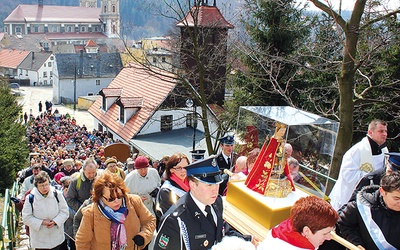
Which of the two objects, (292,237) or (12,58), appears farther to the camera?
(12,58)

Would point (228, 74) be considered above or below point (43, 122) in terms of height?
above

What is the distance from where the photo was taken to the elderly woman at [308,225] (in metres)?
3.28

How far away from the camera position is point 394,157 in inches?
185

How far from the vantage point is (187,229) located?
3768 millimetres

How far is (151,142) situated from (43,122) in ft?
37.1

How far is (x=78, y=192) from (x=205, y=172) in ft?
10.1

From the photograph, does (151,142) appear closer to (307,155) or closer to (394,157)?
(307,155)

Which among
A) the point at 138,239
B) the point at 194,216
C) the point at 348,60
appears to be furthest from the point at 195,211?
the point at 348,60

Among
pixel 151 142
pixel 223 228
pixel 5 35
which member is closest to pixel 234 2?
pixel 151 142

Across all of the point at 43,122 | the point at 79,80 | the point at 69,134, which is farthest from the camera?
the point at 79,80

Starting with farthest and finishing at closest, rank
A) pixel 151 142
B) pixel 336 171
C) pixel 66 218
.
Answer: pixel 151 142, pixel 336 171, pixel 66 218

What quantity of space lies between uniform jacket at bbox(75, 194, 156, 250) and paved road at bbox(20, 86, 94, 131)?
1634 inches

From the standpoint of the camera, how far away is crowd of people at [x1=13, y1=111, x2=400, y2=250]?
3.39 m

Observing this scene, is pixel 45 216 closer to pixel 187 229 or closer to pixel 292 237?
pixel 187 229
